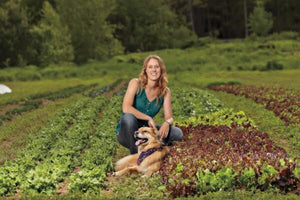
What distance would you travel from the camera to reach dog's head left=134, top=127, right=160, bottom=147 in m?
8.23

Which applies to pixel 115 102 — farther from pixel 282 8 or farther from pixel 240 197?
pixel 282 8

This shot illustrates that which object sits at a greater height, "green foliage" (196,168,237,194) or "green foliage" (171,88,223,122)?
"green foliage" (196,168,237,194)

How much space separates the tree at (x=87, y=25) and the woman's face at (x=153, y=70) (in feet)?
122

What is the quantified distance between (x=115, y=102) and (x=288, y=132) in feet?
26.1

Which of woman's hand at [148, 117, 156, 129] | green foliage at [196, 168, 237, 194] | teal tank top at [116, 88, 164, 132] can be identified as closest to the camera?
green foliage at [196, 168, 237, 194]

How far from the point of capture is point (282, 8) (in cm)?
5891

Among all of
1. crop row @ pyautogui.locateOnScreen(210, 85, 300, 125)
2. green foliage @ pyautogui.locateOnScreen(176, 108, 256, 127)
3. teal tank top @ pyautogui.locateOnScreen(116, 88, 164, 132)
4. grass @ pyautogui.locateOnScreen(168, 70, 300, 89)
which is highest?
teal tank top @ pyautogui.locateOnScreen(116, 88, 164, 132)

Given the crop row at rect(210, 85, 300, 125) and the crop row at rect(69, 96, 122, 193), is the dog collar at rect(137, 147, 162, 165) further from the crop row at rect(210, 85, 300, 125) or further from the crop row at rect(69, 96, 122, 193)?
the crop row at rect(210, 85, 300, 125)

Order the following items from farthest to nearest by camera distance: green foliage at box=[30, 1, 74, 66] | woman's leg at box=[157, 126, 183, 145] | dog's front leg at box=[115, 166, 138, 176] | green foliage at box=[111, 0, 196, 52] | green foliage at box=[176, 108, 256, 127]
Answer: green foliage at box=[111, 0, 196, 52], green foliage at box=[30, 1, 74, 66], green foliage at box=[176, 108, 256, 127], woman's leg at box=[157, 126, 183, 145], dog's front leg at box=[115, 166, 138, 176]

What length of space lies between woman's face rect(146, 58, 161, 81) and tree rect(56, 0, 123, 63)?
122 ft

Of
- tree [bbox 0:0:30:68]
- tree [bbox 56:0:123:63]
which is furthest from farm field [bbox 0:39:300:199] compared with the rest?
tree [bbox 56:0:123:63]

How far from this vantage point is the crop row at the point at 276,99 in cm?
1473

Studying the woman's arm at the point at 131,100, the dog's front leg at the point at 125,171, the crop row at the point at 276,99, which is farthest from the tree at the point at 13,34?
the dog's front leg at the point at 125,171

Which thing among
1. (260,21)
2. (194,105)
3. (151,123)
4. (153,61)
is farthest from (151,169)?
(260,21)
